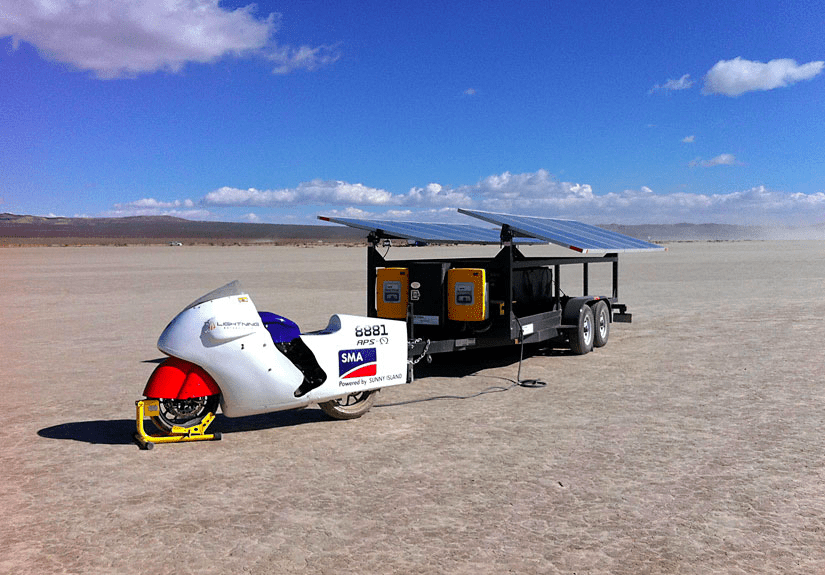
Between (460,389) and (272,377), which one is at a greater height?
(272,377)

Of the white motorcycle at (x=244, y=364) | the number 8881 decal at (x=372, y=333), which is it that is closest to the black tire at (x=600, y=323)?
the number 8881 decal at (x=372, y=333)

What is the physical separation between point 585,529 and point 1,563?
398cm

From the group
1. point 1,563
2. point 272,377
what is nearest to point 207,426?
point 272,377

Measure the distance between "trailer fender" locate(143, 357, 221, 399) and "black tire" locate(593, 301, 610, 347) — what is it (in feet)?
26.0

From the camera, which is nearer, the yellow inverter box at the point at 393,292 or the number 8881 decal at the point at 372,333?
the number 8881 decal at the point at 372,333

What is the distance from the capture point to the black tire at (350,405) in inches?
316

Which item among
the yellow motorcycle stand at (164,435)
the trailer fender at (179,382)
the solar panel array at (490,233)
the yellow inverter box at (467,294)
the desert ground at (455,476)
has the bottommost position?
the desert ground at (455,476)

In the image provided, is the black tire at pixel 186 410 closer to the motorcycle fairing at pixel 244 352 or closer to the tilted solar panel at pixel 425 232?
the motorcycle fairing at pixel 244 352

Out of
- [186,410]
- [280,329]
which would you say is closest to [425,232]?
[280,329]

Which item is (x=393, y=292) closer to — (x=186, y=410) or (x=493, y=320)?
(x=493, y=320)

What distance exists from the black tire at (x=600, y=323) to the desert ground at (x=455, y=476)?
1286mm

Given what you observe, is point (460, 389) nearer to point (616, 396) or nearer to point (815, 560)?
point (616, 396)

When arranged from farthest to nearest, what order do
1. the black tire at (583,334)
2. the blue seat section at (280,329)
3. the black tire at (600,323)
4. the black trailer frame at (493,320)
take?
the black tire at (600,323) → the black tire at (583,334) → the black trailer frame at (493,320) → the blue seat section at (280,329)

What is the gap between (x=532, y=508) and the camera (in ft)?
17.9
